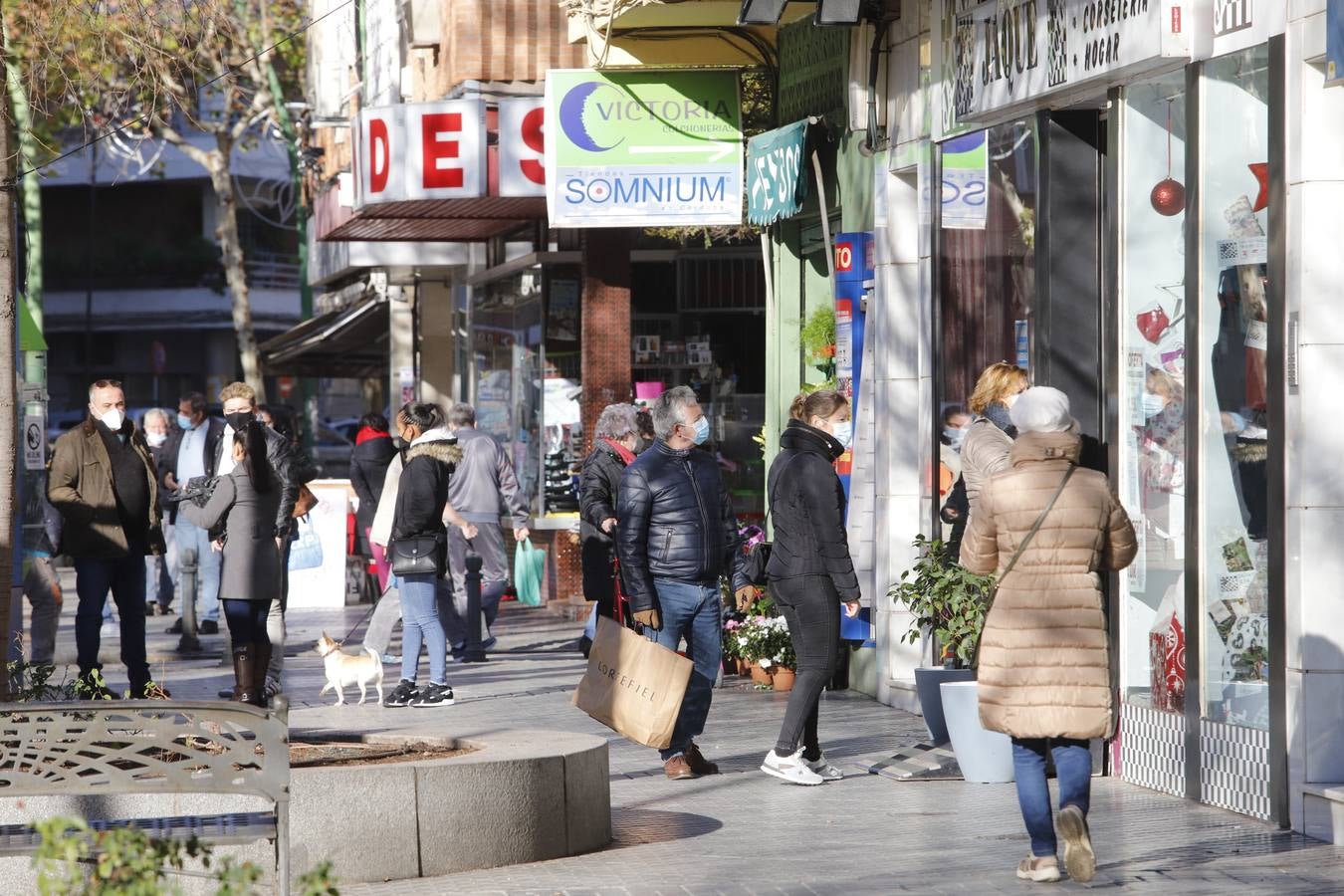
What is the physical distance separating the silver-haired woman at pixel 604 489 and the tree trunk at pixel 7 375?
4.50m

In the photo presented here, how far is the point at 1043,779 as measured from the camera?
280 inches

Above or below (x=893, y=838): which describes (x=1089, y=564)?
above

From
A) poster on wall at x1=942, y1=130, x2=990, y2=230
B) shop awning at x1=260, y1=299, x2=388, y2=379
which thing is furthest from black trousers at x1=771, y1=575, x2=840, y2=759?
shop awning at x1=260, y1=299, x2=388, y2=379

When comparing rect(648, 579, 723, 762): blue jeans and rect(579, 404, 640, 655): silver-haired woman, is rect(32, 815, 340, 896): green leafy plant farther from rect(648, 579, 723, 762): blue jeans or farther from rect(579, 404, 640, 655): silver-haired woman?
rect(579, 404, 640, 655): silver-haired woman

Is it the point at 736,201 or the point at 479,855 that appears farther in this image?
the point at 736,201

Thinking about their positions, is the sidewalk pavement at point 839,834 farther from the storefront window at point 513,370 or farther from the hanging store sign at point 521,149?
the storefront window at point 513,370

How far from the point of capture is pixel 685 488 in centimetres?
985

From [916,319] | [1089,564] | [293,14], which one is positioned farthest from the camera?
[293,14]

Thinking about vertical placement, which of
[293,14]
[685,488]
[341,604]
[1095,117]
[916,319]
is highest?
[293,14]

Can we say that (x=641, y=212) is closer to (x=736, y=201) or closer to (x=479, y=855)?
(x=736, y=201)

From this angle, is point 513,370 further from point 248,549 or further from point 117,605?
point 248,549

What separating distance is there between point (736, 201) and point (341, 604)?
7311 millimetres

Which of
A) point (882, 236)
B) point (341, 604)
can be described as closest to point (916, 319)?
point (882, 236)

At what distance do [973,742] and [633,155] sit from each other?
666cm
